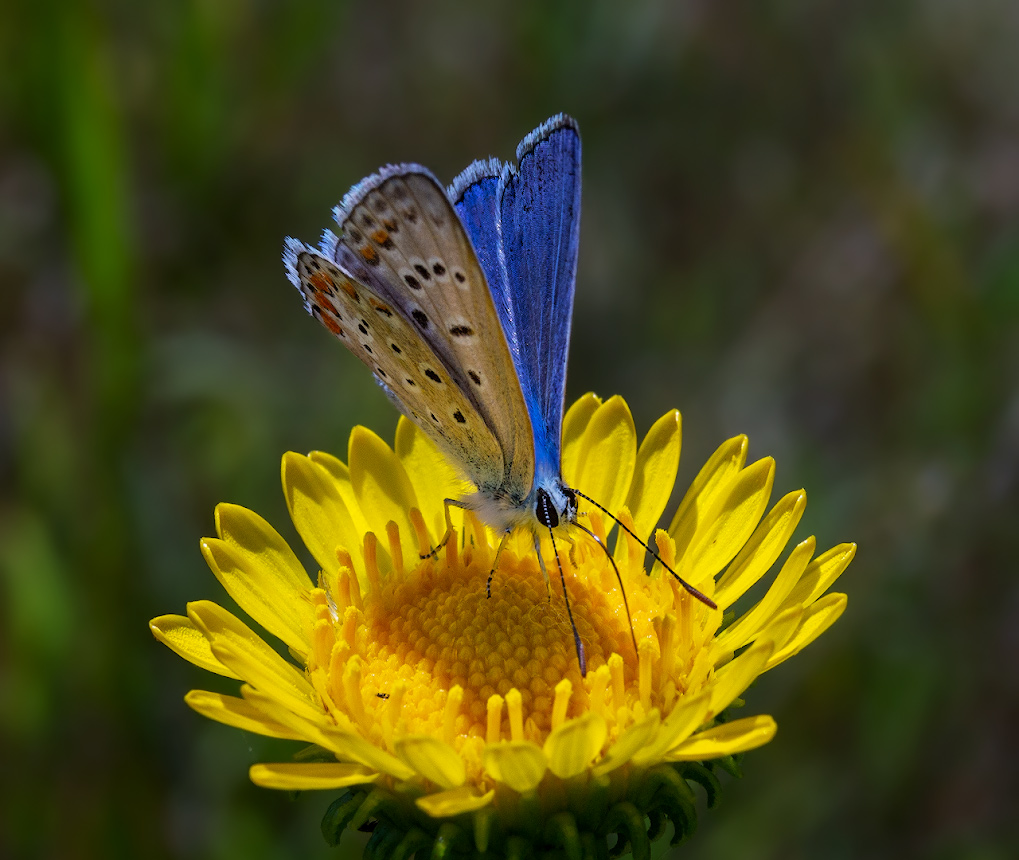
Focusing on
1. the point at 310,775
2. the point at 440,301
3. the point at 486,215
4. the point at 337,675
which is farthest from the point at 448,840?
the point at 486,215

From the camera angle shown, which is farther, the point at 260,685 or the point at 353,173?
→ the point at 353,173

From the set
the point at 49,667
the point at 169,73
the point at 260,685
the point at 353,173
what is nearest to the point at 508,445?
the point at 260,685

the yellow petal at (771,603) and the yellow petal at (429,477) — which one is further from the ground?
the yellow petal at (429,477)

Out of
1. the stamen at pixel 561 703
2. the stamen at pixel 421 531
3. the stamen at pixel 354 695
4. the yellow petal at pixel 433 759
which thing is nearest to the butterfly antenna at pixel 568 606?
the stamen at pixel 561 703

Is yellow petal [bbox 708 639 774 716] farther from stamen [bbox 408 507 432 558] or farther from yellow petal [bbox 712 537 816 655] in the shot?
stamen [bbox 408 507 432 558]

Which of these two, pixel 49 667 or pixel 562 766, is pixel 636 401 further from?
pixel 562 766

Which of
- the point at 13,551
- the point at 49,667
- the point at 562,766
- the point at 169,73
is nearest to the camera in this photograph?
the point at 562,766

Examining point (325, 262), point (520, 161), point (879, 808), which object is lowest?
point (879, 808)

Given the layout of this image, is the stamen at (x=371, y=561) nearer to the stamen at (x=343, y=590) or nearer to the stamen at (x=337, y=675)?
the stamen at (x=343, y=590)
